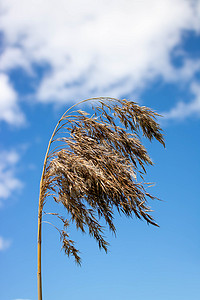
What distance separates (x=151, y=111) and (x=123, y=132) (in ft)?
2.21

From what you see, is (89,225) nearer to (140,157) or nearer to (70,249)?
(70,249)

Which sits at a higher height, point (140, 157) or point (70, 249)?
point (140, 157)

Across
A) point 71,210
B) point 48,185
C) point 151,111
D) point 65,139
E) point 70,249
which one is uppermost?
point 151,111

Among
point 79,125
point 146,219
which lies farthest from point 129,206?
point 79,125

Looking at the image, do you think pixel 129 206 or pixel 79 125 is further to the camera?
pixel 79 125

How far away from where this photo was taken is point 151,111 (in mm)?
7164

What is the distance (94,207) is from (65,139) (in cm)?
124

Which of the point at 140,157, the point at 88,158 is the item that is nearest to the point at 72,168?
the point at 88,158

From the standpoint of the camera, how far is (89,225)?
670 cm

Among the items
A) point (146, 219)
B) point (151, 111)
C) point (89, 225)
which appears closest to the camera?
point (146, 219)

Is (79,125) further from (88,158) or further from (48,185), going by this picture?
(48,185)

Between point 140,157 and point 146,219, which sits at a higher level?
point 140,157

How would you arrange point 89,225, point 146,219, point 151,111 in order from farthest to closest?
point 151,111
point 89,225
point 146,219

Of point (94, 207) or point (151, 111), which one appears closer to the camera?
point (94, 207)
